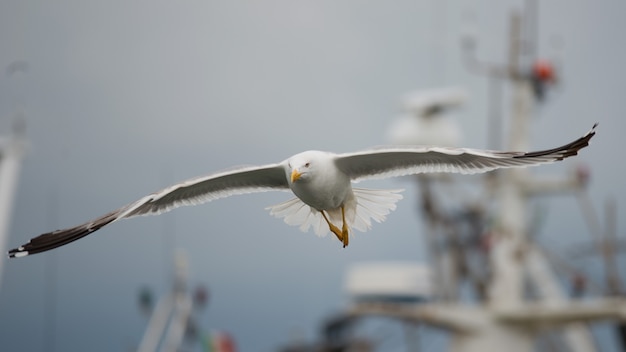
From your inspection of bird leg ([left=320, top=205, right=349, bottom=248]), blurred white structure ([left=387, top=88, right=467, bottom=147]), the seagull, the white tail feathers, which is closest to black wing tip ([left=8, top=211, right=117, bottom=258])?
the seagull

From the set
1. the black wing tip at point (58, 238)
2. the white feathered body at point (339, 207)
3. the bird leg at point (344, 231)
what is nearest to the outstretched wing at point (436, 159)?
the white feathered body at point (339, 207)

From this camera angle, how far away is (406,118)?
25672 millimetres

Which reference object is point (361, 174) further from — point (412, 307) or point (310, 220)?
point (412, 307)

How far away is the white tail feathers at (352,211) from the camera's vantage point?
33.1ft

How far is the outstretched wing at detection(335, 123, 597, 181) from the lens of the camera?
936 cm

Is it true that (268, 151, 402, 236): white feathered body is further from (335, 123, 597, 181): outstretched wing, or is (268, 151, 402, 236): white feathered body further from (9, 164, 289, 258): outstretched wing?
(9, 164, 289, 258): outstretched wing

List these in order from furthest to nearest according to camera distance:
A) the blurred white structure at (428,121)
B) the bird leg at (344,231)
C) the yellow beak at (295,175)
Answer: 1. the blurred white structure at (428,121)
2. the bird leg at (344,231)
3. the yellow beak at (295,175)

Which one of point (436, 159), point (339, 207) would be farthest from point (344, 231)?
point (436, 159)

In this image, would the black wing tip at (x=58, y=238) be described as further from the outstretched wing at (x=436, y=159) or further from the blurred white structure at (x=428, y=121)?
the blurred white structure at (x=428, y=121)

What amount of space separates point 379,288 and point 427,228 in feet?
5.59

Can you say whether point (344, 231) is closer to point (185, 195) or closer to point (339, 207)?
point (339, 207)

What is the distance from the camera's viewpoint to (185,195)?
10.3m

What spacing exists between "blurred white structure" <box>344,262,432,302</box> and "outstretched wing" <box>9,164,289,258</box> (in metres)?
16.0

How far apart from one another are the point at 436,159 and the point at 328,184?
1.10 meters
